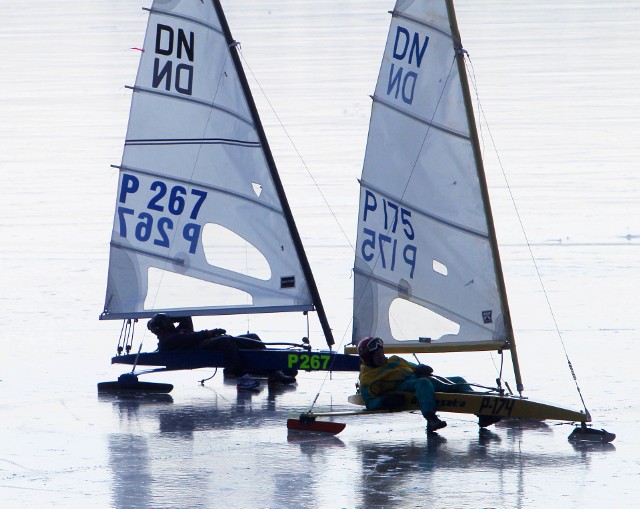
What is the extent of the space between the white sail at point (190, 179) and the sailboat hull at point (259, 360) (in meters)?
1.03

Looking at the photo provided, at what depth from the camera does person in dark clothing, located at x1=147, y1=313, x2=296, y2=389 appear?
1520 centimetres

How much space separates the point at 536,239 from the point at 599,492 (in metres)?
12.9

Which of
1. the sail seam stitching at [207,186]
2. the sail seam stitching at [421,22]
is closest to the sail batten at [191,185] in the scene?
the sail seam stitching at [207,186]

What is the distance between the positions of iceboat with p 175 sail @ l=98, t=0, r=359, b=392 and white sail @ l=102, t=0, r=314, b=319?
0.03 feet

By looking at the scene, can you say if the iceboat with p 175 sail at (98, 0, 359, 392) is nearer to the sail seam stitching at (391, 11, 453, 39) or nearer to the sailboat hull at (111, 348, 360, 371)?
the sailboat hull at (111, 348, 360, 371)

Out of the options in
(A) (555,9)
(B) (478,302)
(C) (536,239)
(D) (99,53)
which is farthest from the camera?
(A) (555,9)

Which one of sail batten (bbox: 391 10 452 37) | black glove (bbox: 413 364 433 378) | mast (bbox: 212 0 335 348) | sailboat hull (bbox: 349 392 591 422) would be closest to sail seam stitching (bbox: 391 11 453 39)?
sail batten (bbox: 391 10 452 37)

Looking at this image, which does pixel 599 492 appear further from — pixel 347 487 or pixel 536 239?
pixel 536 239

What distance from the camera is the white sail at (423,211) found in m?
14.3

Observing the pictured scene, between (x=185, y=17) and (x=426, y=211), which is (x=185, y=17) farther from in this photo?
(x=426, y=211)

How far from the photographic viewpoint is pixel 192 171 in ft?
54.4

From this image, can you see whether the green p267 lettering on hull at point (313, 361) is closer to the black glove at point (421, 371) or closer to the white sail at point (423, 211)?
the white sail at point (423, 211)

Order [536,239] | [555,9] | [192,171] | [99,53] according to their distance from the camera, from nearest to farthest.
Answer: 1. [192,171]
2. [536,239]
3. [99,53]
4. [555,9]

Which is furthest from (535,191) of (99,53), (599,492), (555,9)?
(555,9)
